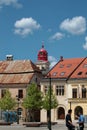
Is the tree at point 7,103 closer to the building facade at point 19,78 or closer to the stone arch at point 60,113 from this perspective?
the building facade at point 19,78

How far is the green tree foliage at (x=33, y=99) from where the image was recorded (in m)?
72.2

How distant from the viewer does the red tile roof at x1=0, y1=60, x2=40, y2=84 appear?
79.3 metres

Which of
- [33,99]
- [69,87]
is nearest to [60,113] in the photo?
[69,87]

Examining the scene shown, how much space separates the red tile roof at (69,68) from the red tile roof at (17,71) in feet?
14.7

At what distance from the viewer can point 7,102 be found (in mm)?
74500

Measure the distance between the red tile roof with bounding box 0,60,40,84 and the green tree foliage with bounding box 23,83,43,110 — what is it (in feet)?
17.5

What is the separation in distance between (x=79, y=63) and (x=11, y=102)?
1485 centimetres

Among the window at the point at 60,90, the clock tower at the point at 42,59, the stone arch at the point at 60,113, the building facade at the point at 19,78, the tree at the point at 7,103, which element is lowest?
the stone arch at the point at 60,113

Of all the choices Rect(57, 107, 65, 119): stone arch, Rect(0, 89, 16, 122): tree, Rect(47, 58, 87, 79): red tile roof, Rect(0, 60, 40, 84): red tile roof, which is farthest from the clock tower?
Rect(57, 107, 65, 119): stone arch

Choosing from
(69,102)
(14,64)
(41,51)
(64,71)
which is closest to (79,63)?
(64,71)

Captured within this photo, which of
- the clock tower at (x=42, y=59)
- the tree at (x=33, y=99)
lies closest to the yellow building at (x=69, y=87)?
the tree at (x=33, y=99)

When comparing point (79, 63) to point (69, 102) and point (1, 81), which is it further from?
point (1, 81)

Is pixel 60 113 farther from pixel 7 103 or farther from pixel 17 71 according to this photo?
pixel 17 71

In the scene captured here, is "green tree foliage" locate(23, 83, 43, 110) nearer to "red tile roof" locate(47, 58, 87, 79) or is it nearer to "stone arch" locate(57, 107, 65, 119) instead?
"stone arch" locate(57, 107, 65, 119)
